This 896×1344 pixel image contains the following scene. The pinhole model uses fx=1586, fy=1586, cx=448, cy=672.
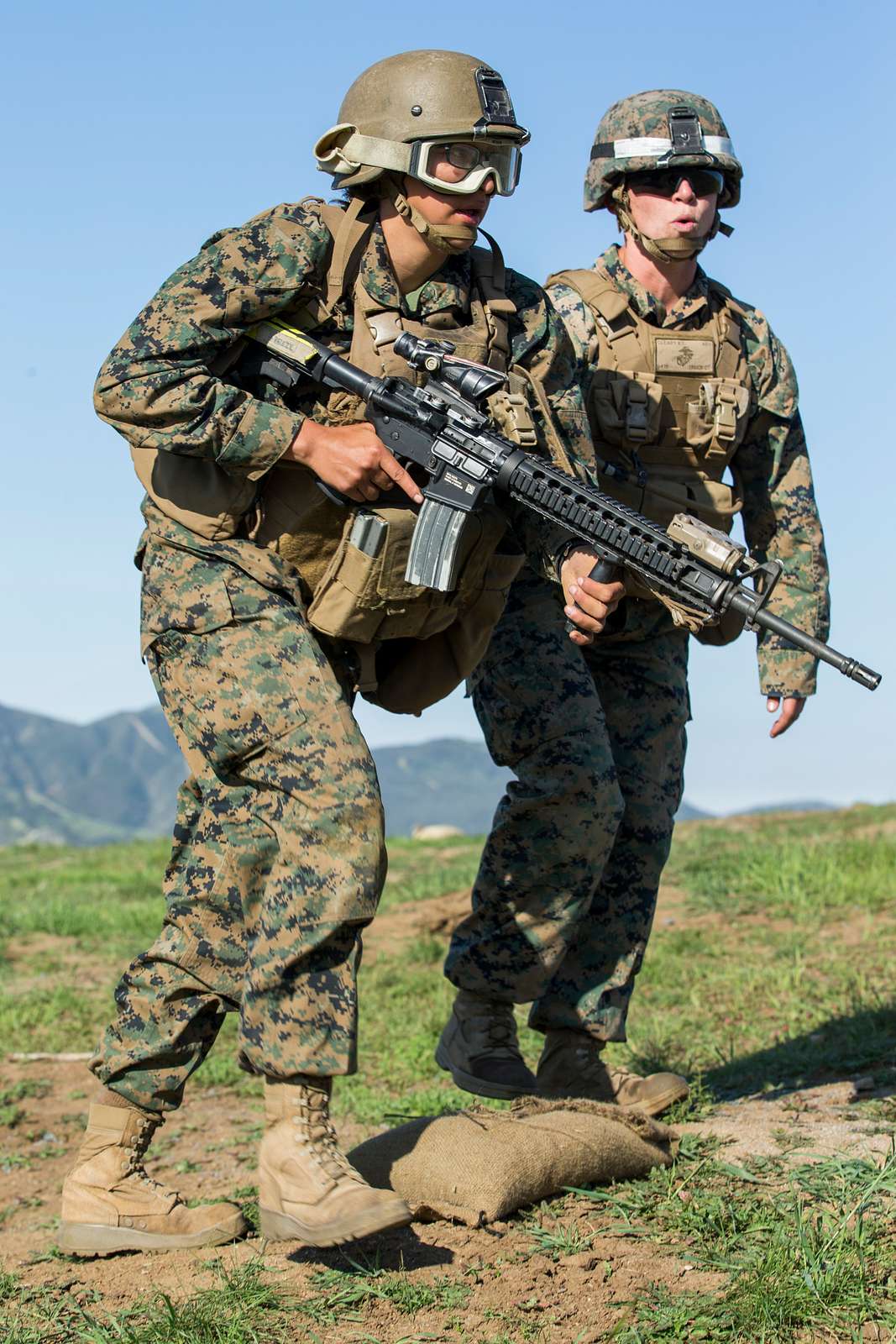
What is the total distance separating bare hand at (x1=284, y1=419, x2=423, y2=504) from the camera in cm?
373

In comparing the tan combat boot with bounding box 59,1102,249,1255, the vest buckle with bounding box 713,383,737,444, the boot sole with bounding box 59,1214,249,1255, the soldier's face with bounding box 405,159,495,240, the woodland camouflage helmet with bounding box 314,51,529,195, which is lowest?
the boot sole with bounding box 59,1214,249,1255

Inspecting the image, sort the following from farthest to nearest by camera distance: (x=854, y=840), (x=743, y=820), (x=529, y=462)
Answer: (x=743, y=820)
(x=854, y=840)
(x=529, y=462)

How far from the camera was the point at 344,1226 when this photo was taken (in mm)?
3199

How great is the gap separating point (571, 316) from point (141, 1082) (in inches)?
99.1

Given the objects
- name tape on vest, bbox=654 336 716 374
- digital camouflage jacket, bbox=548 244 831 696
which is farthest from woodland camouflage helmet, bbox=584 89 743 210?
name tape on vest, bbox=654 336 716 374

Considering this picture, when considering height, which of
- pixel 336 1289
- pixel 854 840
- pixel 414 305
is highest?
pixel 414 305

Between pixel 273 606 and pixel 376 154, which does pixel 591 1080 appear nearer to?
pixel 273 606

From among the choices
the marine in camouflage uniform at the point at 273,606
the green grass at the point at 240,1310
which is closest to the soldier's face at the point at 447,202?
the marine in camouflage uniform at the point at 273,606

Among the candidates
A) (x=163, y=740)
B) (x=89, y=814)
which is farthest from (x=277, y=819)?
(x=163, y=740)

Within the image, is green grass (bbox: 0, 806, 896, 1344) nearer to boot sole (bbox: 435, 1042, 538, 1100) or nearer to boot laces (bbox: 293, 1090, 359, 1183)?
boot laces (bbox: 293, 1090, 359, 1183)

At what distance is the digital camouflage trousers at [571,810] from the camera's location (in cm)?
436

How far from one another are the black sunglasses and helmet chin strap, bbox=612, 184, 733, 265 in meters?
0.07

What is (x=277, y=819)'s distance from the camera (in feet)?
11.7

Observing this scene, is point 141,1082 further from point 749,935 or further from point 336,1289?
point 749,935
